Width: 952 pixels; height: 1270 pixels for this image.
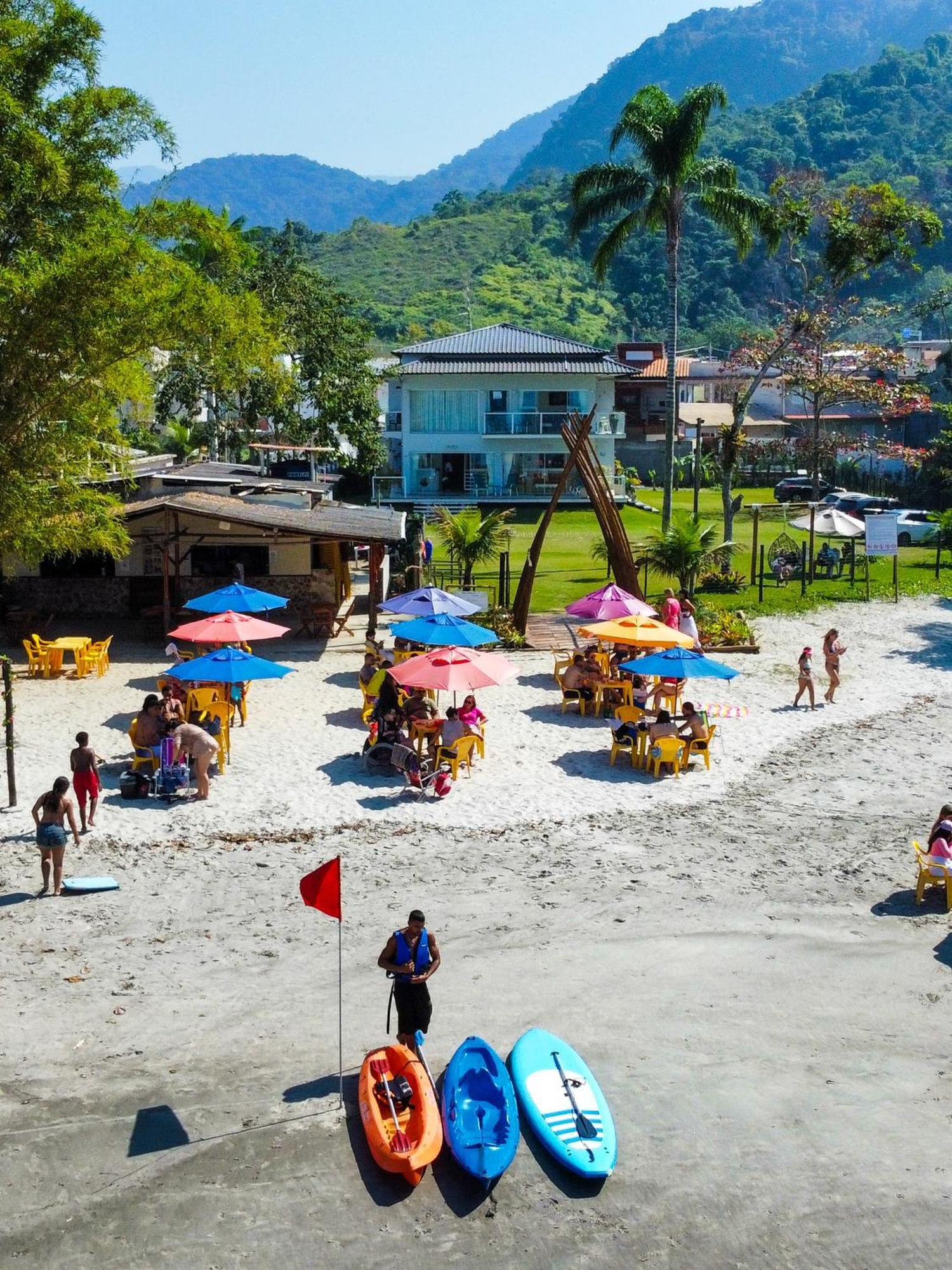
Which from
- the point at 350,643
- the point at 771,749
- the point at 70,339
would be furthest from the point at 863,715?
the point at 70,339

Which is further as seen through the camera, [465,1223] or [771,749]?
[771,749]

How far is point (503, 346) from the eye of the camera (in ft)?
180

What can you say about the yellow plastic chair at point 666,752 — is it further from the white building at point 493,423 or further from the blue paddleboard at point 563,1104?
the white building at point 493,423

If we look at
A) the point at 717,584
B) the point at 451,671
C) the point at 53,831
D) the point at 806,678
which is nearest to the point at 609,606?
the point at 806,678

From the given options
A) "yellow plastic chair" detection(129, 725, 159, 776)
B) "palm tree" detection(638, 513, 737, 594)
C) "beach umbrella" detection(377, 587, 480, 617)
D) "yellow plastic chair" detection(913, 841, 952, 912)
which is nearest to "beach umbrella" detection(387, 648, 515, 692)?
"beach umbrella" detection(377, 587, 480, 617)

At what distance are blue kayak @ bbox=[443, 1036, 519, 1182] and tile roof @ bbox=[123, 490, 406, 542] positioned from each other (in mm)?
15579

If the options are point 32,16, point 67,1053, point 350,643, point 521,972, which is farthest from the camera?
point 350,643

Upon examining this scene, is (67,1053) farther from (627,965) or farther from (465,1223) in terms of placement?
(627,965)

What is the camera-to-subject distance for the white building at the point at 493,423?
172 ft

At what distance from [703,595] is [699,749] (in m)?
13.7

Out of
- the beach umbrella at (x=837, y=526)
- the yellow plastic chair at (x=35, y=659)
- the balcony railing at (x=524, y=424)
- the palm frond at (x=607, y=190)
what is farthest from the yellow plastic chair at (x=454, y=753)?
the balcony railing at (x=524, y=424)

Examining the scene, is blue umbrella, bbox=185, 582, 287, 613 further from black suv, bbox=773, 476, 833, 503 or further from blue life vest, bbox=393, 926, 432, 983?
black suv, bbox=773, 476, 833, 503

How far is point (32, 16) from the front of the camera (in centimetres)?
2138

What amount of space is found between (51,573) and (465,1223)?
2140 centimetres
